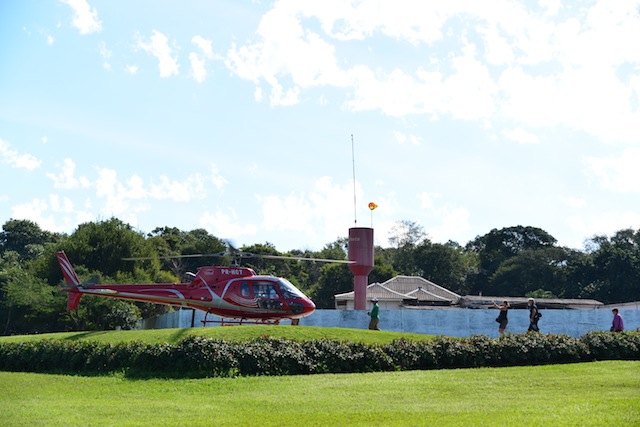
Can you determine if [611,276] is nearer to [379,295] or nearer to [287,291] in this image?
[379,295]

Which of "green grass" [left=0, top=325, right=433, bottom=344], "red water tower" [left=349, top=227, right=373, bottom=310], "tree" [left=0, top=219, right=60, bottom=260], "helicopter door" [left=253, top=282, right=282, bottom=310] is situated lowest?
"green grass" [left=0, top=325, right=433, bottom=344]

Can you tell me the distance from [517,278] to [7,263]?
50.6 meters

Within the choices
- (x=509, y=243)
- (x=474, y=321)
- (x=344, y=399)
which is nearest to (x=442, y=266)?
(x=509, y=243)

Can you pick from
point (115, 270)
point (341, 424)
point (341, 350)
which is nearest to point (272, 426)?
point (341, 424)

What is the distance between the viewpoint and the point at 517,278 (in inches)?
3120

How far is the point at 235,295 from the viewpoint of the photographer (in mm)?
27219

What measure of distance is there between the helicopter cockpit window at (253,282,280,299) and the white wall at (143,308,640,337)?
5.27 metres

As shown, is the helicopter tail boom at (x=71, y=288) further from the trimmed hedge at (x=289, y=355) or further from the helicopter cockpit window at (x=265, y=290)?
the trimmed hedge at (x=289, y=355)

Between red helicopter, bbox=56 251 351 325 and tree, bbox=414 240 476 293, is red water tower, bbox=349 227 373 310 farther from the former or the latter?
tree, bbox=414 240 476 293

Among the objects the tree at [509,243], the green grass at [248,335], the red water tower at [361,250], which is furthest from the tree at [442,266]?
the green grass at [248,335]

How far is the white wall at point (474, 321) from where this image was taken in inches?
1227

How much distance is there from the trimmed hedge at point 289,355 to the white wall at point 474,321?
876 centimetres

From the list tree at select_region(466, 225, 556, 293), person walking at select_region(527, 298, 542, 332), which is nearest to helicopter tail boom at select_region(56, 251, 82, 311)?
person walking at select_region(527, 298, 542, 332)

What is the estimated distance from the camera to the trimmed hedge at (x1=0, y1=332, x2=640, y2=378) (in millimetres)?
18016
